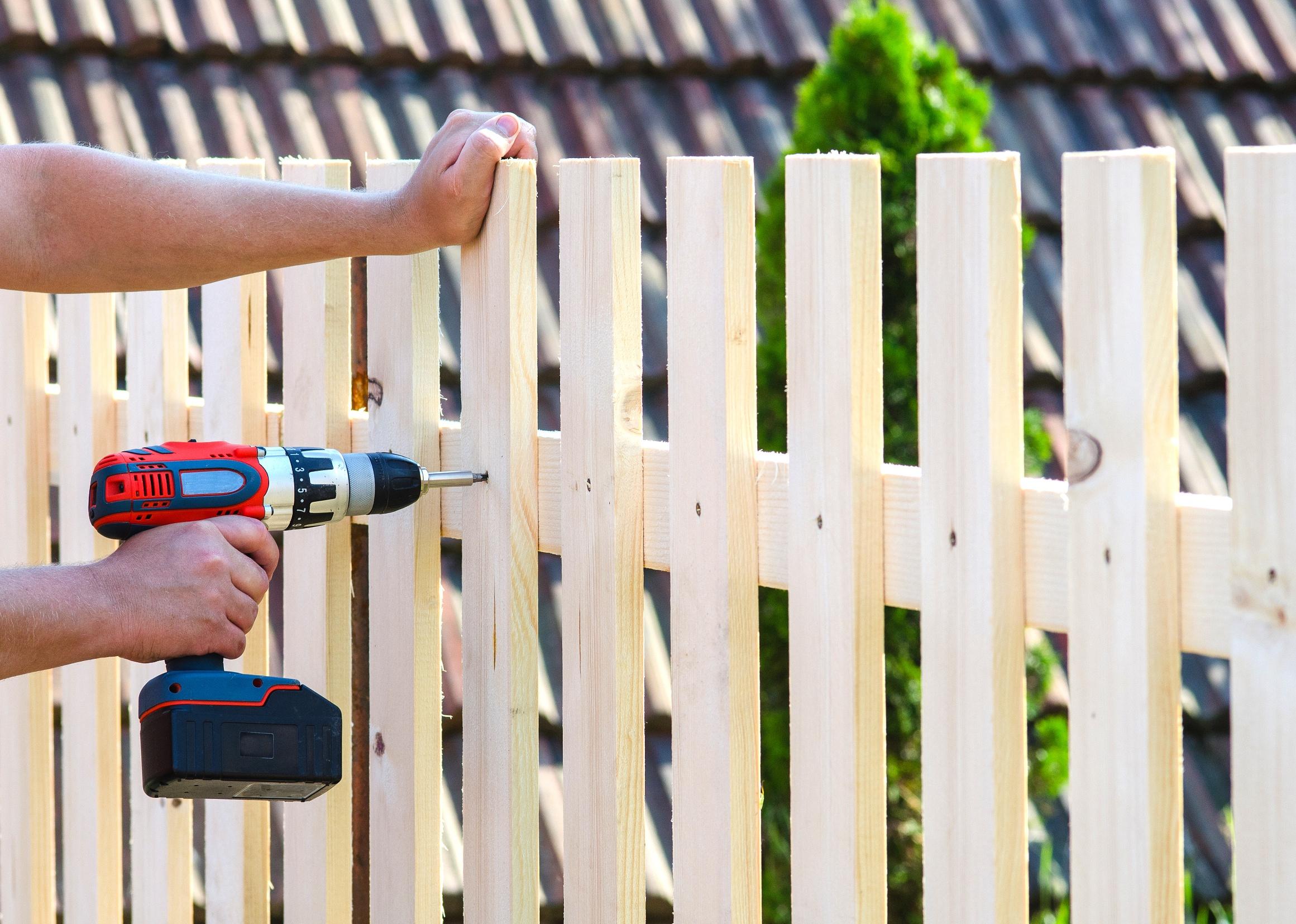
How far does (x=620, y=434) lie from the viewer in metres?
1.71

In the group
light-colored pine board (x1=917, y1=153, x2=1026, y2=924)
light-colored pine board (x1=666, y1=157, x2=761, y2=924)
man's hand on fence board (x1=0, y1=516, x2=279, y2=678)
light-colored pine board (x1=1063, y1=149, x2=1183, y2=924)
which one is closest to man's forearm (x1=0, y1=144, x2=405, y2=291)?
man's hand on fence board (x1=0, y1=516, x2=279, y2=678)

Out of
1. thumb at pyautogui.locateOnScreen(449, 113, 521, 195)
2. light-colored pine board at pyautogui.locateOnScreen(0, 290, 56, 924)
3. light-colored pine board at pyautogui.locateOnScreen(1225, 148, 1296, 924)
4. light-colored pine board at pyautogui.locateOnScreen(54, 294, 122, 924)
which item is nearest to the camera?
light-colored pine board at pyautogui.locateOnScreen(1225, 148, 1296, 924)

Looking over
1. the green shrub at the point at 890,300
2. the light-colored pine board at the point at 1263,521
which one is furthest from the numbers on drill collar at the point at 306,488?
the green shrub at the point at 890,300

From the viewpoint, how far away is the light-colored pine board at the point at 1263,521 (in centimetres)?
113

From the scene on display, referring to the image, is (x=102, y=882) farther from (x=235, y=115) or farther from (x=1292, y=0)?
(x=1292, y=0)

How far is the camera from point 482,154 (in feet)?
5.88

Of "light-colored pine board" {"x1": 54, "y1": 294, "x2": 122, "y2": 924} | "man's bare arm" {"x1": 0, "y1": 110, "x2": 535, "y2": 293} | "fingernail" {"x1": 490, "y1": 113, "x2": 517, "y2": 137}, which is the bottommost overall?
"light-colored pine board" {"x1": 54, "y1": 294, "x2": 122, "y2": 924}

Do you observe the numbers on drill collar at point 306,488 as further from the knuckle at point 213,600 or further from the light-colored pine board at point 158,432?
the light-colored pine board at point 158,432

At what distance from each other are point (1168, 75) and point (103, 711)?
4.08 meters

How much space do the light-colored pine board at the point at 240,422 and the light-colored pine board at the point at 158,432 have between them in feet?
0.30

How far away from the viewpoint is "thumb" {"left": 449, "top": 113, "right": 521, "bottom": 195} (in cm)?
179

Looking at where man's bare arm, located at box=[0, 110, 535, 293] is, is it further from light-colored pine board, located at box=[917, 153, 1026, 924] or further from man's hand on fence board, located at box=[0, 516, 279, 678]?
light-colored pine board, located at box=[917, 153, 1026, 924]

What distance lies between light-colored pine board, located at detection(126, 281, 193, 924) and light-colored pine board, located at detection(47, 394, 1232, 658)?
25.8 inches

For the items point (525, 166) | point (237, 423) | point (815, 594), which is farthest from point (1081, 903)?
point (237, 423)
